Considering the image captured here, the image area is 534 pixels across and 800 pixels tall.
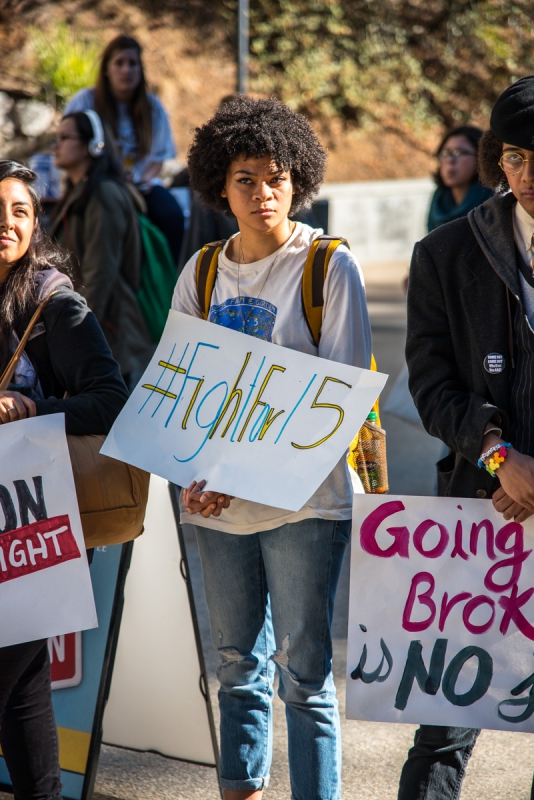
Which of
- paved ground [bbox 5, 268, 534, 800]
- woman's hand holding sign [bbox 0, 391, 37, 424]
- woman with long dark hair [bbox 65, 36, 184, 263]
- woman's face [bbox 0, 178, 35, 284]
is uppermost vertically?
woman with long dark hair [bbox 65, 36, 184, 263]

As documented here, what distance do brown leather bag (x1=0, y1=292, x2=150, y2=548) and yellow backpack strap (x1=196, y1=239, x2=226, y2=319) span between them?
1.24ft

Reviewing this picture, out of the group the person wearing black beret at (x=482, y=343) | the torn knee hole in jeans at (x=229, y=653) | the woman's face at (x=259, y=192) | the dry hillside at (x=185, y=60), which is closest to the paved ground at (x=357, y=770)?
the torn knee hole in jeans at (x=229, y=653)

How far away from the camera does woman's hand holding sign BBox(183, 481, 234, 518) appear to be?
2.29 meters

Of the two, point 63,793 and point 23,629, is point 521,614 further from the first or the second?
point 63,793

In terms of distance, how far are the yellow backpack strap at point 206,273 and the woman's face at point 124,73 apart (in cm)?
370

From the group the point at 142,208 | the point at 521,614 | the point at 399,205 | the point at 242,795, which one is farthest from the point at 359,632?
the point at 399,205

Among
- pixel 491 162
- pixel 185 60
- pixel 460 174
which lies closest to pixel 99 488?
pixel 491 162

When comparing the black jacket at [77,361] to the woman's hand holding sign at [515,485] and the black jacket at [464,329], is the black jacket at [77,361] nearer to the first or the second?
the black jacket at [464,329]

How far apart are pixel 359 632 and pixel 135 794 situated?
1.08 meters

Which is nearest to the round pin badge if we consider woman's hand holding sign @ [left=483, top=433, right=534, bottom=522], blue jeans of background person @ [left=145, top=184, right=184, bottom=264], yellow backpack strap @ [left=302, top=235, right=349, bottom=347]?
woman's hand holding sign @ [left=483, top=433, right=534, bottom=522]

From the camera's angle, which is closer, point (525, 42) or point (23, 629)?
point (23, 629)

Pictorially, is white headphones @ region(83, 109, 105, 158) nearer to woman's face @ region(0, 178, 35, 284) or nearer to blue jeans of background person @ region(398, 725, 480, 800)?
woman's face @ region(0, 178, 35, 284)

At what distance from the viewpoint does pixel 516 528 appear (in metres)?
2.17

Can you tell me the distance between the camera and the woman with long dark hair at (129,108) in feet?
19.2
